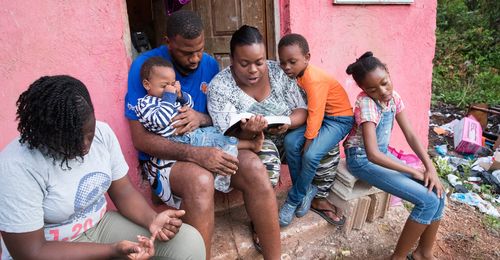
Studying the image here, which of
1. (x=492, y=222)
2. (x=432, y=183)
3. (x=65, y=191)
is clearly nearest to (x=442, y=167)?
(x=492, y=222)

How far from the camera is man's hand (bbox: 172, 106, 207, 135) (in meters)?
2.14

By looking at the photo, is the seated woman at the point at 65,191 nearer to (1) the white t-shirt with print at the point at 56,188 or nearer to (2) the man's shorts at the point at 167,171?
(1) the white t-shirt with print at the point at 56,188

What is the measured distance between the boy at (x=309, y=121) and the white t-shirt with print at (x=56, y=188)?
1.16m

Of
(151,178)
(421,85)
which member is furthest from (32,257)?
(421,85)

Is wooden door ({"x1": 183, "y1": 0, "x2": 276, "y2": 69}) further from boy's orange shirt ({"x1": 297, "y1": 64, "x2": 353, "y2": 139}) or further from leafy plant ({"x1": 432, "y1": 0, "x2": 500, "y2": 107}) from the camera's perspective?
leafy plant ({"x1": 432, "y1": 0, "x2": 500, "y2": 107})

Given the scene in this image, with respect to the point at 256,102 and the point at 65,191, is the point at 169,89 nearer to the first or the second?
the point at 256,102

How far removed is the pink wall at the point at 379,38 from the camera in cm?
284

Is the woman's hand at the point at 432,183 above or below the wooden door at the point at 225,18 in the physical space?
A: below

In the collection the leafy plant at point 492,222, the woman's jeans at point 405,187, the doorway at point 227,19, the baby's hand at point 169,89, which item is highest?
the doorway at point 227,19

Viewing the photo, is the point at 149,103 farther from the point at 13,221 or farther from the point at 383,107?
the point at 383,107

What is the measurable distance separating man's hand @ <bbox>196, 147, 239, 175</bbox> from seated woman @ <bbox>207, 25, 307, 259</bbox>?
0.32 feet

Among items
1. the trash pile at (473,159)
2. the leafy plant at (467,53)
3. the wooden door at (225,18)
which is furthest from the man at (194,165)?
the leafy plant at (467,53)

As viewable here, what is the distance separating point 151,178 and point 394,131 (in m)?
2.40

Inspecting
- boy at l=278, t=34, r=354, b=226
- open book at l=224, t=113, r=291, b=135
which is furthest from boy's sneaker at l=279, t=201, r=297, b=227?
open book at l=224, t=113, r=291, b=135
